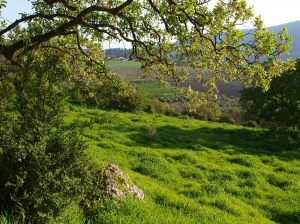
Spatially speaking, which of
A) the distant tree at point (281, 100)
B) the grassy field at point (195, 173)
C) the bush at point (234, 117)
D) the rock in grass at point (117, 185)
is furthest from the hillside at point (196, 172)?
the bush at point (234, 117)

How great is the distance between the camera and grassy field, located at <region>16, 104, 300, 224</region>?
7447mm

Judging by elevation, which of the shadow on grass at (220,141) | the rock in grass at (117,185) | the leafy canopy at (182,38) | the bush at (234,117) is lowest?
the bush at (234,117)

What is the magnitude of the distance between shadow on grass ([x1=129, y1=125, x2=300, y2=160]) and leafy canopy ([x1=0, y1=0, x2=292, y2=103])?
10.4 meters

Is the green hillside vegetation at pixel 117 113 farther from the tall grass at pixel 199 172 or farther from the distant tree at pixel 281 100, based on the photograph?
the distant tree at pixel 281 100

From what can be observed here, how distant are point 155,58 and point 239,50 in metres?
2.71

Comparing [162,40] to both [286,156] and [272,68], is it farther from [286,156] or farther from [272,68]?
[286,156]

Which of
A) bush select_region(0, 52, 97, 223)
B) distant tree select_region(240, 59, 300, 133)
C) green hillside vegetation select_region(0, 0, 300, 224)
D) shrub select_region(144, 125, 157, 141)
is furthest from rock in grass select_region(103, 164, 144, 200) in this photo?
distant tree select_region(240, 59, 300, 133)

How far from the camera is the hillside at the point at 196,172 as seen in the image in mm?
8121

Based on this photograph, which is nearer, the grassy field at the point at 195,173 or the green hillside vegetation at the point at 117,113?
the green hillside vegetation at the point at 117,113

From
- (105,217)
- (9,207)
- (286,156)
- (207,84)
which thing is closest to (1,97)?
(9,207)

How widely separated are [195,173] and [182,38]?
7990 mm

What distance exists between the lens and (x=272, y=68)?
25.7 feet

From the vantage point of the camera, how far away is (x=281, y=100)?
1072 inches

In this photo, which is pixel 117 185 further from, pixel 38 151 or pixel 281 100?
pixel 281 100
